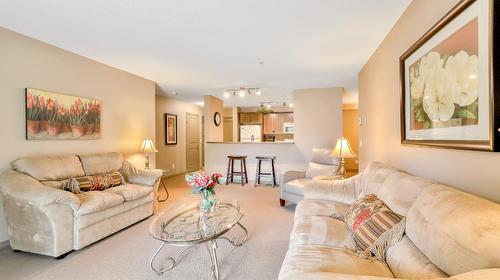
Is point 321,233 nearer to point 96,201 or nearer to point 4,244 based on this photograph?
point 96,201

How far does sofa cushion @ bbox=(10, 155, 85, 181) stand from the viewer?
2539 mm

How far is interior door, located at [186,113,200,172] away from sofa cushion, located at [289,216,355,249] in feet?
20.0

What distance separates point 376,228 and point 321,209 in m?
0.76

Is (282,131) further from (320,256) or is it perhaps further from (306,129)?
(320,256)

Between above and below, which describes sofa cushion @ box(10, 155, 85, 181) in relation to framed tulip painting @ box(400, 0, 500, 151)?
below

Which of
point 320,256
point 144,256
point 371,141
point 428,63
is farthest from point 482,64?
point 144,256

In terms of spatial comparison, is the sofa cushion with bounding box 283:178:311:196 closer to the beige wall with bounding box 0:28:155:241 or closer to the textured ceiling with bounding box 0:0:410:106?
the textured ceiling with bounding box 0:0:410:106

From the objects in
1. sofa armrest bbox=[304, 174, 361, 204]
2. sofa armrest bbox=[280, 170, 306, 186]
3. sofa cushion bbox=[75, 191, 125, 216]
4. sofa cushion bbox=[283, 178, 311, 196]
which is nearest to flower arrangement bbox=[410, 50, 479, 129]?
sofa armrest bbox=[304, 174, 361, 204]

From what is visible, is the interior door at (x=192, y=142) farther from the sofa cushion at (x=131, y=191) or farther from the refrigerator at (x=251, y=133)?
the sofa cushion at (x=131, y=191)

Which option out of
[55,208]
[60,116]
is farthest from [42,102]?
[55,208]

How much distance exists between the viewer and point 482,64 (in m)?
1.17

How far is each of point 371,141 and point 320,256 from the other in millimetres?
2553

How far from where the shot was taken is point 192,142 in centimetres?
785

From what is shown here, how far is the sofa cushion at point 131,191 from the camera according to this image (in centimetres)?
294
